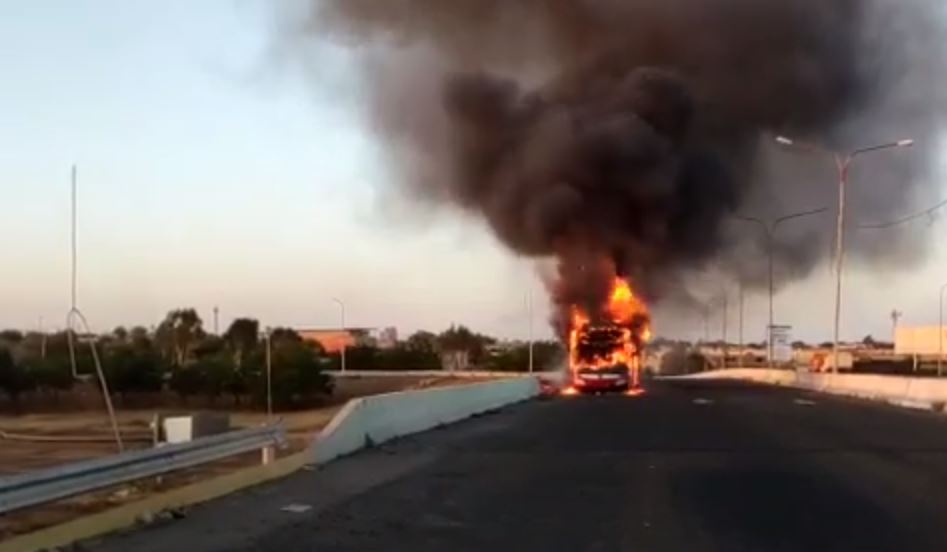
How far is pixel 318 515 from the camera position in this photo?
1189 centimetres

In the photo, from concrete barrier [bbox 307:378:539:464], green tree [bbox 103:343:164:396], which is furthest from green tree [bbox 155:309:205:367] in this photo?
concrete barrier [bbox 307:378:539:464]

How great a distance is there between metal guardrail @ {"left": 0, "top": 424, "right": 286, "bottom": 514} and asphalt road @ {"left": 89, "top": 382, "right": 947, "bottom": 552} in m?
0.57

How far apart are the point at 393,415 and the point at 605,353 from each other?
92.0 ft

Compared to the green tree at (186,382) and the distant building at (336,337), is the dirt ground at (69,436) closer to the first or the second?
the green tree at (186,382)

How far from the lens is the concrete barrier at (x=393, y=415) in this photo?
1777 centimetres

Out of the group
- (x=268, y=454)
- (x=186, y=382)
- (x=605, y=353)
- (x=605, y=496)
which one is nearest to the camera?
(x=605, y=496)

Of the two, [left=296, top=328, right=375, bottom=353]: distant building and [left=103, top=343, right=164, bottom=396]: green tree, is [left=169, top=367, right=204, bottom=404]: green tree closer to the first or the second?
[left=103, top=343, right=164, bottom=396]: green tree

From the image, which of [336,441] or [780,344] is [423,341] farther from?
[336,441]

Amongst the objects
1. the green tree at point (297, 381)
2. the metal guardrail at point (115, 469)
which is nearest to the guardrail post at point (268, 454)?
the metal guardrail at point (115, 469)

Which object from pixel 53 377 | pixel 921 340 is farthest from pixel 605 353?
pixel 921 340

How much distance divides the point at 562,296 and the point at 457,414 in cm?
3032

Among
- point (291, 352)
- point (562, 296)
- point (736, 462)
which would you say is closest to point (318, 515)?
point (736, 462)

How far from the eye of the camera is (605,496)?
13.4 meters

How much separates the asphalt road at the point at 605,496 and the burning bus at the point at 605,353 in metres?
23.2
